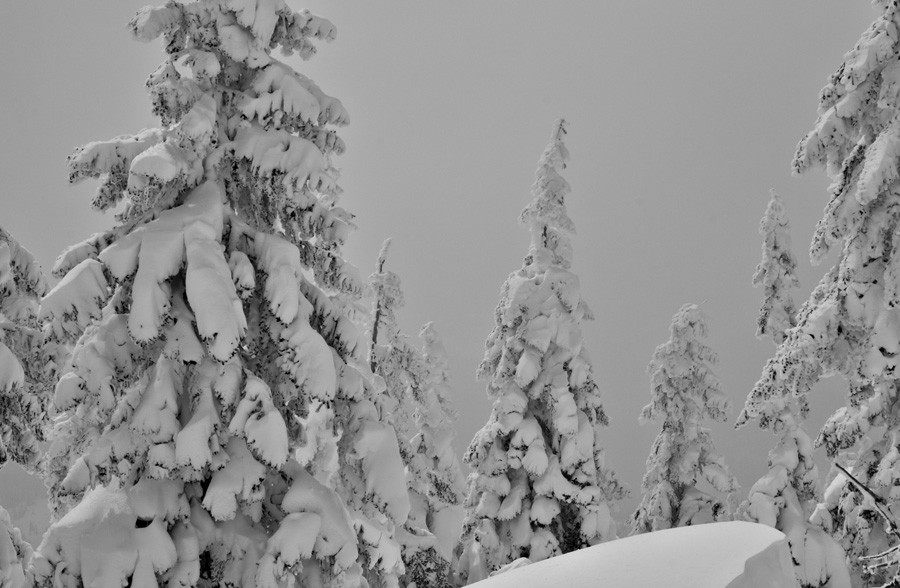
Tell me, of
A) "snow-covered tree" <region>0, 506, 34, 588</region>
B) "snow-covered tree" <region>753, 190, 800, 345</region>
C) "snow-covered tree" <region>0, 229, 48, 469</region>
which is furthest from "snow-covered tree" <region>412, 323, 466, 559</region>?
"snow-covered tree" <region>0, 506, 34, 588</region>

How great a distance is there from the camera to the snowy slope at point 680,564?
4703 millimetres

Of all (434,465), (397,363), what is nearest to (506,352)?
(397,363)

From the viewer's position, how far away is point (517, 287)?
59.5 feet

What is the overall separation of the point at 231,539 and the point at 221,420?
1.45m

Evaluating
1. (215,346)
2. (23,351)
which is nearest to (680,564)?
(215,346)

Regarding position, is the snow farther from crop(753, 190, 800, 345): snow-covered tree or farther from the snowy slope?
crop(753, 190, 800, 345): snow-covered tree

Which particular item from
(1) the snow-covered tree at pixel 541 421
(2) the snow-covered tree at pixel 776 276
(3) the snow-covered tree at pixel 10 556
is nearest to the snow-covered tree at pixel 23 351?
Answer: (3) the snow-covered tree at pixel 10 556

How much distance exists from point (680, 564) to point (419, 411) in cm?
1782

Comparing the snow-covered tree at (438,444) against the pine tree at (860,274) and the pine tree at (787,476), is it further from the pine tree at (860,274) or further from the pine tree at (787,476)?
the pine tree at (860,274)

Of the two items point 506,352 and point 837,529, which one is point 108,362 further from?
point 837,529

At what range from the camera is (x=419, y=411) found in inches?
882

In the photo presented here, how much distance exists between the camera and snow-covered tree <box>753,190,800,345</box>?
63.4 feet

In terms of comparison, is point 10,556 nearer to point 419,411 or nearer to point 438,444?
point 419,411

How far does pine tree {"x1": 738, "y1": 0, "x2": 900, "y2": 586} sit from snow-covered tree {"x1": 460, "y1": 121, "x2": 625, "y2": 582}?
19.0 feet
